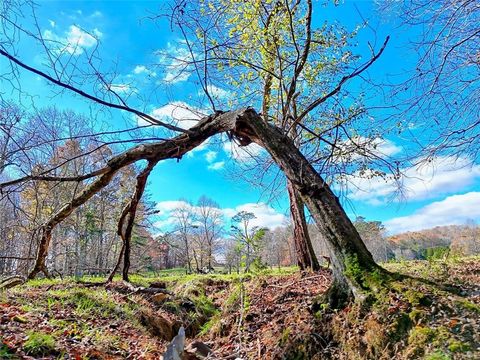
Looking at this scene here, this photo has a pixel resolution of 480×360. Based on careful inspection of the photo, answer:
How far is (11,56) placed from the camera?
235 cm

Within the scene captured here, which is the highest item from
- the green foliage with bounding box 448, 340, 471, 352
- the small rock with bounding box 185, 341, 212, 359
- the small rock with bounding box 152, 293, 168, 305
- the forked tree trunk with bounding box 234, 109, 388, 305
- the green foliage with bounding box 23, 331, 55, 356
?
the forked tree trunk with bounding box 234, 109, 388, 305

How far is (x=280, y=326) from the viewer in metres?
2.87

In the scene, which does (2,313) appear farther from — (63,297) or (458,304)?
(458,304)

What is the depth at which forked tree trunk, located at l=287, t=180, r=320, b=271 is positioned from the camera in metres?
6.32

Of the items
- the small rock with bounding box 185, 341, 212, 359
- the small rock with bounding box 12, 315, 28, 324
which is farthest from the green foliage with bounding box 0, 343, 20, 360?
the small rock with bounding box 185, 341, 212, 359

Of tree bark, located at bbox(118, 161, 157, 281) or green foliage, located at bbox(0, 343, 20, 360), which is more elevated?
tree bark, located at bbox(118, 161, 157, 281)

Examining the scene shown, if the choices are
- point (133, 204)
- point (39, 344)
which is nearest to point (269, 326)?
point (39, 344)

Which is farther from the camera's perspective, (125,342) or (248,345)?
(125,342)

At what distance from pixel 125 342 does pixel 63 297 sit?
4.82 ft

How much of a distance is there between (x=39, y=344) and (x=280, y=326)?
195cm

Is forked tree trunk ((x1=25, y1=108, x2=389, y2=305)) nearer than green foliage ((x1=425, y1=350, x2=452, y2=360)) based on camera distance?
No

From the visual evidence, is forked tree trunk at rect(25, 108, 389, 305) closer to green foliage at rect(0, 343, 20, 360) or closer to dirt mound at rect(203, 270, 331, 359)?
dirt mound at rect(203, 270, 331, 359)

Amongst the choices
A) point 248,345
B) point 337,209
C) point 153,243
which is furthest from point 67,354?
point 153,243

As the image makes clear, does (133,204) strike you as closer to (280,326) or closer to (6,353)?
(6,353)
